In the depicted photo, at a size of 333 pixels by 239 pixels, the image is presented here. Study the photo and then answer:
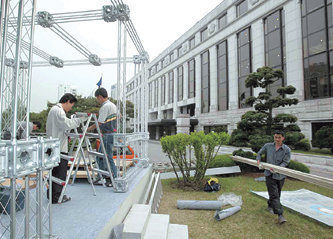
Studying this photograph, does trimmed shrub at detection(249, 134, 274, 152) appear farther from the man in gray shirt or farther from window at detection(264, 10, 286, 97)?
window at detection(264, 10, 286, 97)

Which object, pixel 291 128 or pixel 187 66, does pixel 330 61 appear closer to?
pixel 291 128

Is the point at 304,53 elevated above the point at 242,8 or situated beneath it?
situated beneath

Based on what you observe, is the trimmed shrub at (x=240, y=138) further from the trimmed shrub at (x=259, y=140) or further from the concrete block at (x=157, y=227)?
the concrete block at (x=157, y=227)

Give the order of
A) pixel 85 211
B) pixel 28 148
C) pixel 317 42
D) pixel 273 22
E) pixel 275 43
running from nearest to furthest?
pixel 28 148
pixel 85 211
pixel 317 42
pixel 275 43
pixel 273 22

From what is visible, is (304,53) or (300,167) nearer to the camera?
(300,167)

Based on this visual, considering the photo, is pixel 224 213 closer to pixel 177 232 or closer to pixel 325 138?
pixel 177 232

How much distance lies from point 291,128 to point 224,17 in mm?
20111

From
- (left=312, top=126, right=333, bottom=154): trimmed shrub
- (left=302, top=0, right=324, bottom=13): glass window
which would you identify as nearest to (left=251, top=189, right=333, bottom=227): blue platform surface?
(left=312, top=126, right=333, bottom=154): trimmed shrub

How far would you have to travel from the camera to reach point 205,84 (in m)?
27.0

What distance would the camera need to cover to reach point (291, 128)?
8.65m

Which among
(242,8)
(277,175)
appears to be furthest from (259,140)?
(242,8)

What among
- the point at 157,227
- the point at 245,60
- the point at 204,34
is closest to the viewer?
the point at 157,227

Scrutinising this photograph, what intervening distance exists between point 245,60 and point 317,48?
698cm

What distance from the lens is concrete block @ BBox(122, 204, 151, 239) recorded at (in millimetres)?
2408
